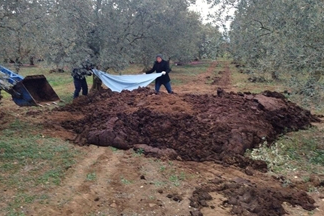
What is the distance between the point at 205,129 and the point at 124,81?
627 cm

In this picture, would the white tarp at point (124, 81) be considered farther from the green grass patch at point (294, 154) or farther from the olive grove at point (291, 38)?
the green grass patch at point (294, 154)

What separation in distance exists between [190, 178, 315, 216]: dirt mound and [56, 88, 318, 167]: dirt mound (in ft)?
4.23

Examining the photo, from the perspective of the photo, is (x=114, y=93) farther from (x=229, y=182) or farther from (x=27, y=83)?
(x=229, y=182)

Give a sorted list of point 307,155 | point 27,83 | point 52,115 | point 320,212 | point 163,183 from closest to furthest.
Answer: point 320,212
point 163,183
point 307,155
point 27,83
point 52,115

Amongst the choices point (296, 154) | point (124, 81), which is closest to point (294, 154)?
point (296, 154)

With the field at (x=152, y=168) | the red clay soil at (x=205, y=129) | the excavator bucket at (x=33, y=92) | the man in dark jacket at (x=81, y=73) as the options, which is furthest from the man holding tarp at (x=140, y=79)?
the excavator bucket at (x=33, y=92)

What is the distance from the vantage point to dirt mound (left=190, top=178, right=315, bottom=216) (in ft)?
17.0

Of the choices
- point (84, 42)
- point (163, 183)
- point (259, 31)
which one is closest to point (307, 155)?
point (259, 31)

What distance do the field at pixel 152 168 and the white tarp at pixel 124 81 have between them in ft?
9.92

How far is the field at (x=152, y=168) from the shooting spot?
5.30 meters

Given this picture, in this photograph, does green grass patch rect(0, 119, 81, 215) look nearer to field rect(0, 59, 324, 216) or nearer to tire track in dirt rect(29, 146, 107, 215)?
field rect(0, 59, 324, 216)

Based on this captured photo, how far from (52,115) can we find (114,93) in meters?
2.69

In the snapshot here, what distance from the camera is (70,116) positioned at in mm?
10898

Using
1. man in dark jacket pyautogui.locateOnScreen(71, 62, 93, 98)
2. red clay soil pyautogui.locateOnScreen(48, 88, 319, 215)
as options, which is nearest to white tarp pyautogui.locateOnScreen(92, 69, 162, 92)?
man in dark jacket pyautogui.locateOnScreen(71, 62, 93, 98)
